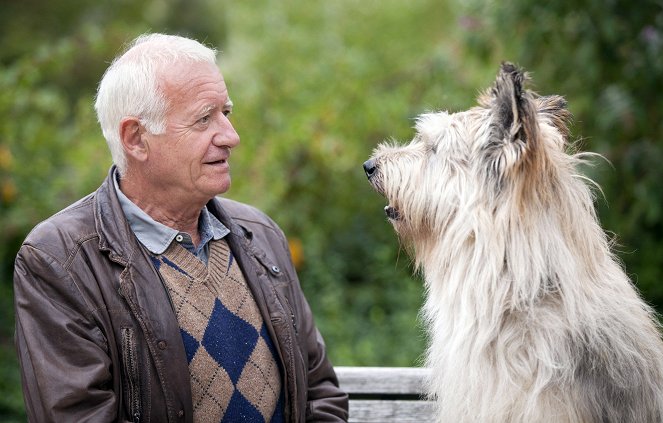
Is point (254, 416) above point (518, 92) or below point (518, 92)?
below

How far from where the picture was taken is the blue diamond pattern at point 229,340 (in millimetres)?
3074

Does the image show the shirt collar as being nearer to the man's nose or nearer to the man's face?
the man's face

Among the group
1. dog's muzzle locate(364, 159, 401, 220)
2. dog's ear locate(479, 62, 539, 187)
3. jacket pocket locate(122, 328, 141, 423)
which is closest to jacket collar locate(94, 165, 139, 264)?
jacket pocket locate(122, 328, 141, 423)

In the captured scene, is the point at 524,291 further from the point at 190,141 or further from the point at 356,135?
the point at 356,135

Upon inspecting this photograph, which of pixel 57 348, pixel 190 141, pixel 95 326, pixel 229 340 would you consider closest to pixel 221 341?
pixel 229 340

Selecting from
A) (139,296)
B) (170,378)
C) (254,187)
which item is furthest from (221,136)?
(254,187)

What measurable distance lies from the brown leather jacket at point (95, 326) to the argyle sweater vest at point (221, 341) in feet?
0.30

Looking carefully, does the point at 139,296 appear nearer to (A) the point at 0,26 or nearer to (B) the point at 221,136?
(B) the point at 221,136

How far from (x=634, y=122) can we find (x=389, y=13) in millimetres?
5876

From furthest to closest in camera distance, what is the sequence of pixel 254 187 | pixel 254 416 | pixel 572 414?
pixel 254 187 < pixel 254 416 < pixel 572 414

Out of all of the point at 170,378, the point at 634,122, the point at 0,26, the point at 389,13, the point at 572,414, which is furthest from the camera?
the point at 0,26

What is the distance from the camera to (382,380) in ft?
12.8

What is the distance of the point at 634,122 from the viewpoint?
18.3 ft

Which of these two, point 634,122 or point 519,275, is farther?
point 634,122
